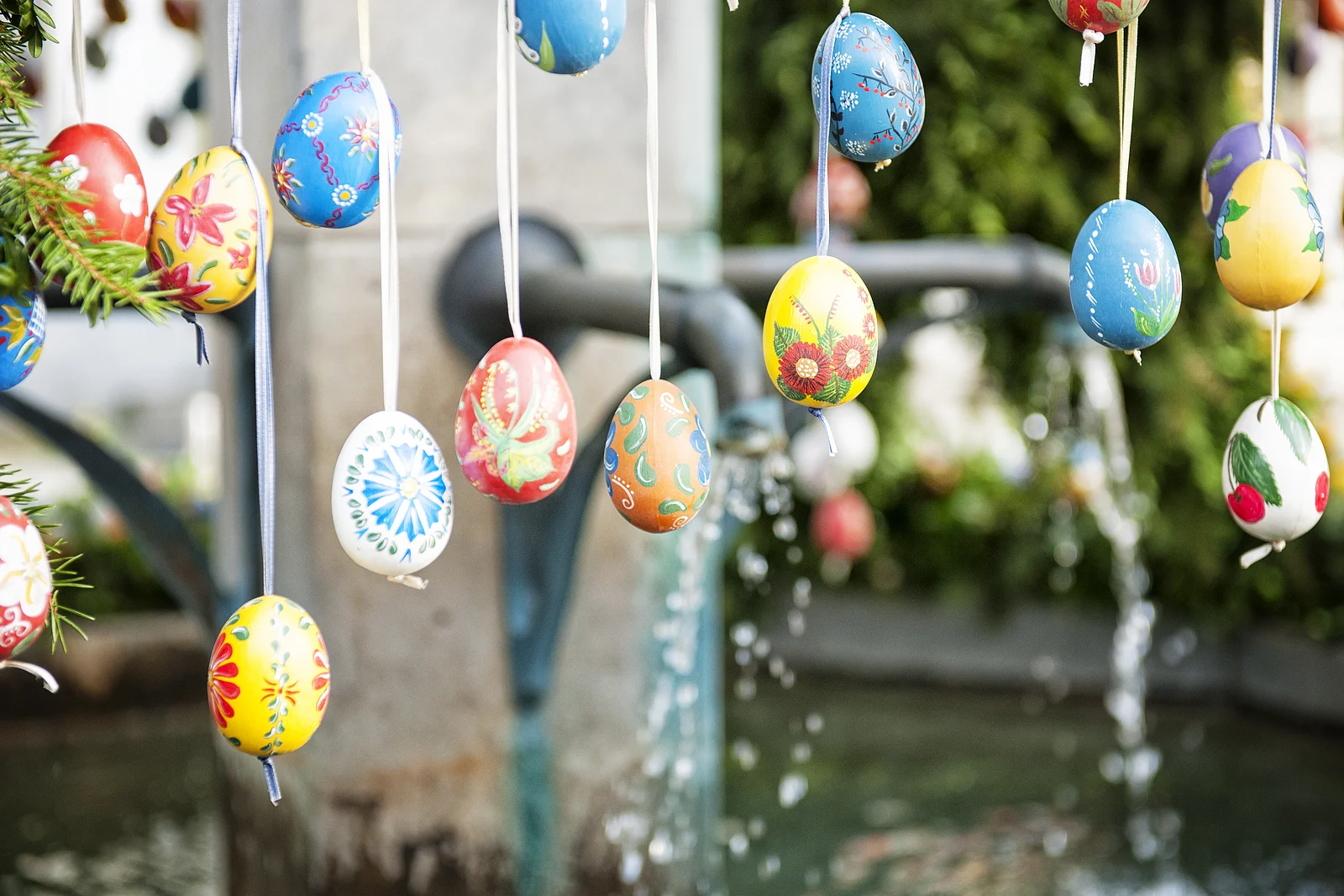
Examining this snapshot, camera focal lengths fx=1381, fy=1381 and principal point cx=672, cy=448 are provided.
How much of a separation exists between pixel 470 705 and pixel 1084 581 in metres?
2.46

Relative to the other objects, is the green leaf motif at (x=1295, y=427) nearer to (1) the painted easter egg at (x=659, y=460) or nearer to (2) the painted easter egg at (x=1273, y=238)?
(2) the painted easter egg at (x=1273, y=238)

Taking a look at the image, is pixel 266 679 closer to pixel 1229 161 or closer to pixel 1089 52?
pixel 1089 52

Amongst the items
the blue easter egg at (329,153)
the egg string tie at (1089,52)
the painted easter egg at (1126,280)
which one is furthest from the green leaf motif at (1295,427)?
the blue easter egg at (329,153)

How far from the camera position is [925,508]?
3.96 meters

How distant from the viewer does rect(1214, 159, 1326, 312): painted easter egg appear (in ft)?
2.93

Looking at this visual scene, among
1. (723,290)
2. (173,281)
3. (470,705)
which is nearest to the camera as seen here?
(173,281)

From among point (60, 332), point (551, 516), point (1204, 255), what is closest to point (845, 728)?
point (1204, 255)

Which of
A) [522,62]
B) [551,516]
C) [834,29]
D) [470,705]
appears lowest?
[470,705]

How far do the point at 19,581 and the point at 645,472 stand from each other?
36 centimetres

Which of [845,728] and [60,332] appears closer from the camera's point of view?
[845,728]

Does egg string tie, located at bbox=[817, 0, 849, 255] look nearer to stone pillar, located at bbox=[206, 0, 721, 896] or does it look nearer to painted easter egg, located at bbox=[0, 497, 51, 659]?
painted easter egg, located at bbox=[0, 497, 51, 659]

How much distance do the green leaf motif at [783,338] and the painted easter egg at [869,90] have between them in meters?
0.12

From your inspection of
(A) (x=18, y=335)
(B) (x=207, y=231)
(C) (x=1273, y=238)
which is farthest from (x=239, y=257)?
(C) (x=1273, y=238)

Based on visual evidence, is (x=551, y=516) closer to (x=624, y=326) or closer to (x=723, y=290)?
(x=624, y=326)
